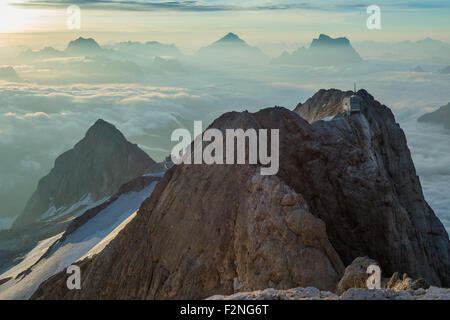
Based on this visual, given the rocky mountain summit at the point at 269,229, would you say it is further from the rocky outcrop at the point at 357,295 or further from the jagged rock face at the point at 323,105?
the jagged rock face at the point at 323,105

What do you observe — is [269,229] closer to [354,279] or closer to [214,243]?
[214,243]

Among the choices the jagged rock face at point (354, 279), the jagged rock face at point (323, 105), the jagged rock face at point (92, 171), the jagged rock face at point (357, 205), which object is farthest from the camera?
the jagged rock face at point (92, 171)

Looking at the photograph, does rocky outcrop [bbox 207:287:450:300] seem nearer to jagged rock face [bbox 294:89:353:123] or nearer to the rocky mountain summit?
the rocky mountain summit

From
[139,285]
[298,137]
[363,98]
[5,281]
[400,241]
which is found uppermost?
[363,98]

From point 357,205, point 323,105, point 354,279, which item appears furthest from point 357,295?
point 323,105

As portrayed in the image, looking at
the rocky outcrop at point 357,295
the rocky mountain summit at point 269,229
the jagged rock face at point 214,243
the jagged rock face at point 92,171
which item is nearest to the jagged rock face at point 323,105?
the rocky mountain summit at point 269,229
